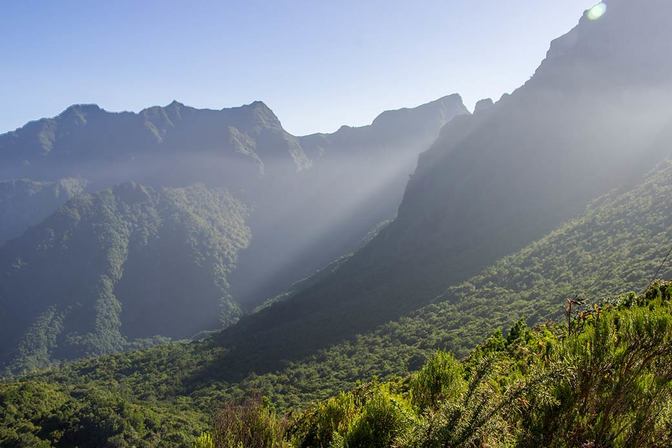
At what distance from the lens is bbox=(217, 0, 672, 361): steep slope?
8175 cm

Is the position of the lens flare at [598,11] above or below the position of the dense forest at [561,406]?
above

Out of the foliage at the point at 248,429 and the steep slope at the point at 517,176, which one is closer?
the foliage at the point at 248,429

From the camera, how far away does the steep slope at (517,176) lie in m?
81.8

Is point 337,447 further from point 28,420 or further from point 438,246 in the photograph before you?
point 438,246

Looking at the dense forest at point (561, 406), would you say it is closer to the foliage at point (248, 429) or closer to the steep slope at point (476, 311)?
the foliage at point (248, 429)

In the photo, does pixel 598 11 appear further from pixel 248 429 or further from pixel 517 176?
pixel 248 429

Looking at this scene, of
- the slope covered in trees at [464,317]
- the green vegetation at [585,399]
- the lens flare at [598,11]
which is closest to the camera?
the green vegetation at [585,399]

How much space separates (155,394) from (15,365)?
414 feet

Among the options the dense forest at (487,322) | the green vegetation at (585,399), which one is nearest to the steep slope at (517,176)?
the dense forest at (487,322)

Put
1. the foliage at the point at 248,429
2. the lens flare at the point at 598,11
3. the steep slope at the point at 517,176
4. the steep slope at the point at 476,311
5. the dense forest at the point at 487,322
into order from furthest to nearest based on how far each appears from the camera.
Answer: the lens flare at the point at 598,11 < the steep slope at the point at 517,176 < the steep slope at the point at 476,311 < the foliage at the point at 248,429 < the dense forest at the point at 487,322

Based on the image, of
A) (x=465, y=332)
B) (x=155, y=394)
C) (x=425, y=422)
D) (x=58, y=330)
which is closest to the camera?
(x=425, y=422)

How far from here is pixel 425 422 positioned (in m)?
5.05

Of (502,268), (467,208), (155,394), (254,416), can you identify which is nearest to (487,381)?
(254,416)

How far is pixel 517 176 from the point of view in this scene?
103562mm
